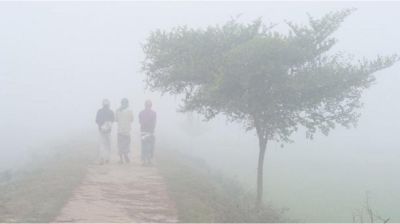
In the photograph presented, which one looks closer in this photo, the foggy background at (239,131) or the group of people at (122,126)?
the group of people at (122,126)

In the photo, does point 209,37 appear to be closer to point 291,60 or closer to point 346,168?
point 291,60

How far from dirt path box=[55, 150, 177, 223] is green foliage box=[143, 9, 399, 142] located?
2.58 meters

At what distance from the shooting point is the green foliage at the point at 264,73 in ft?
52.0

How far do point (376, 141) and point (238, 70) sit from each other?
74.8 metres

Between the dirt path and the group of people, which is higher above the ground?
the group of people

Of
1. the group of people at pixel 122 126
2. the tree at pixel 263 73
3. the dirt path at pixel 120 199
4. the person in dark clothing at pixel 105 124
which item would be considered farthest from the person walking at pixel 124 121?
the tree at pixel 263 73

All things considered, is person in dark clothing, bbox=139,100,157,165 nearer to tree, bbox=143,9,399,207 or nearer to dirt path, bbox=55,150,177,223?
dirt path, bbox=55,150,177,223

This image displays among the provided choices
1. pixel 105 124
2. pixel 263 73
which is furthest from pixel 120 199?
pixel 105 124

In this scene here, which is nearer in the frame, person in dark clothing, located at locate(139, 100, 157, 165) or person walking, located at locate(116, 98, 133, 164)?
person walking, located at locate(116, 98, 133, 164)

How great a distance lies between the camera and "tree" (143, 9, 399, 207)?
15859 millimetres

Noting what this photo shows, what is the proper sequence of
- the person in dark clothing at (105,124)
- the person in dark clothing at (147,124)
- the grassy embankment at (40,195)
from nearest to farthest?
1. the grassy embankment at (40,195)
2. the person in dark clothing at (105,124)
3. the person in dark clothing at (147,124)

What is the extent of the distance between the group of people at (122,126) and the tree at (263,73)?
272cm

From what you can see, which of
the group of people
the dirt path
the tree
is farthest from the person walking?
the tree

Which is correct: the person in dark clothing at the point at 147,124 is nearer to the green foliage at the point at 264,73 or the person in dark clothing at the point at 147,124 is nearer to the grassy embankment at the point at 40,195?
the grassy embankment at the point at 40,195
